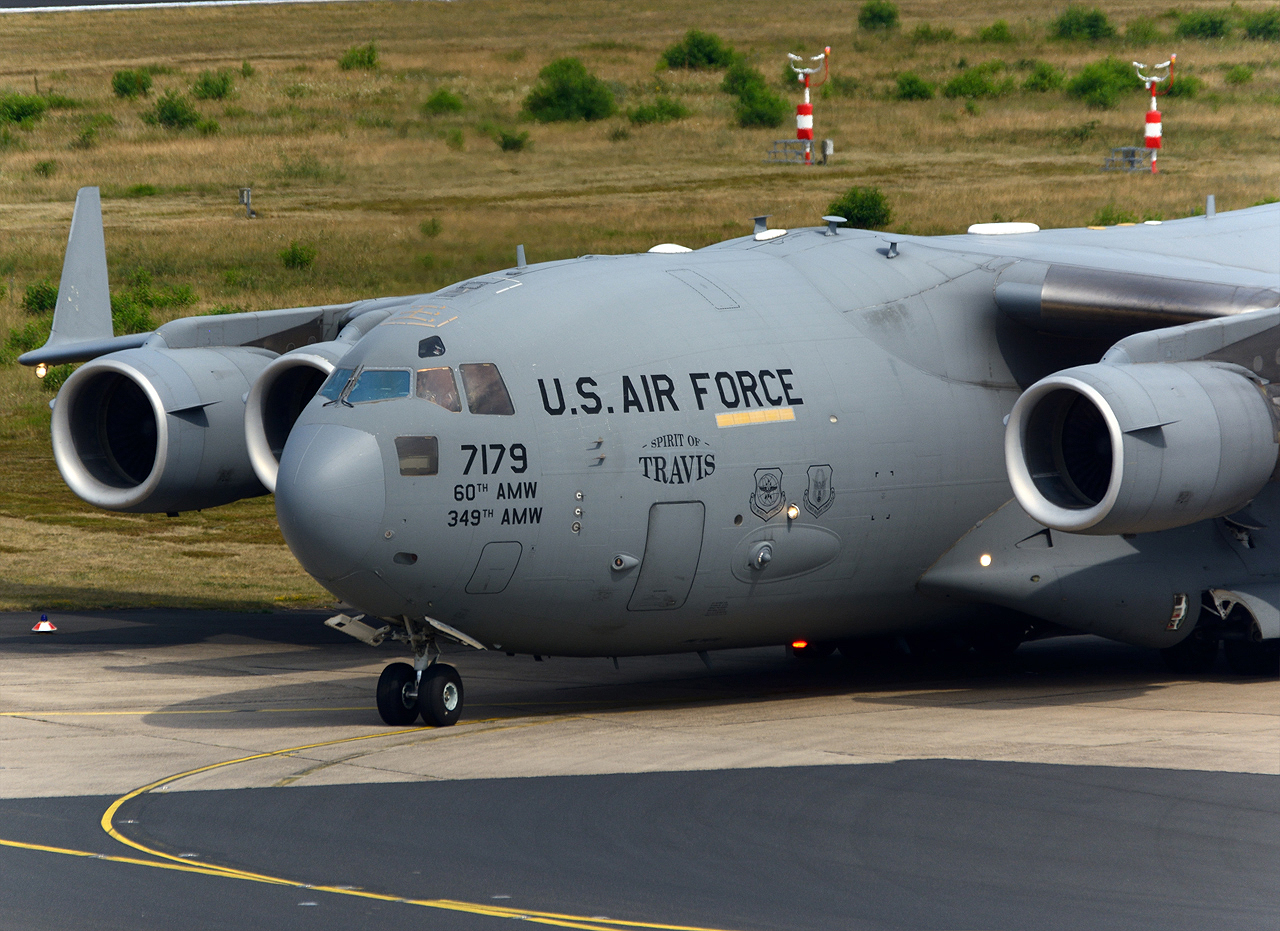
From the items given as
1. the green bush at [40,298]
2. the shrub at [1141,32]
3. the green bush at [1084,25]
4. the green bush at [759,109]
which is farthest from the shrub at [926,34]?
the green bush at [40,298]

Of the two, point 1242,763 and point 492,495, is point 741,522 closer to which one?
point 492,495

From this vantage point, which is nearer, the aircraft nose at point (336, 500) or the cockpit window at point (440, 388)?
the aircraft nose at point (336, 500)

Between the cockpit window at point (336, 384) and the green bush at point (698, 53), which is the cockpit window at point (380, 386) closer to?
the cockpit window at point (336, 384)

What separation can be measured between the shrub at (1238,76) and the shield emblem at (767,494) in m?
39.0

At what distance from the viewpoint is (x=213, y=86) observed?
1366 inches

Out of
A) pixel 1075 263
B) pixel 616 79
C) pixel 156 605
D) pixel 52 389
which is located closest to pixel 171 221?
pixel 52 389

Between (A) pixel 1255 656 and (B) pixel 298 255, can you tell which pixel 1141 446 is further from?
(B) pixel 298 255

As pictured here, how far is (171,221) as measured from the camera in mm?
37031

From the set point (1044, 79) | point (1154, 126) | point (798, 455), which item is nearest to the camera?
point (798, 455)

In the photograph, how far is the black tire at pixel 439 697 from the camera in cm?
1417

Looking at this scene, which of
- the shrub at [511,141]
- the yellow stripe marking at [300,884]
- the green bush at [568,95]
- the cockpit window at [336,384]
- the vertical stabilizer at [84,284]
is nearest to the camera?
the yellow stripe marking at [300,884]

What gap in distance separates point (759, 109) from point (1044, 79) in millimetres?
9612

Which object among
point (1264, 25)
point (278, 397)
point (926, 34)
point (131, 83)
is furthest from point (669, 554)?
point (1264, 25)

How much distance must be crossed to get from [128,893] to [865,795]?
472 cm
